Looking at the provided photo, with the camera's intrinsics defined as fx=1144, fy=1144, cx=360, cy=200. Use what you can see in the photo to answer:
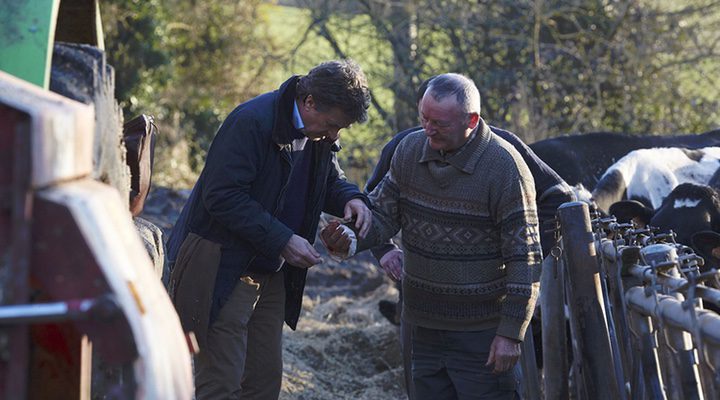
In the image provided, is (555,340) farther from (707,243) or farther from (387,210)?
(387,210)

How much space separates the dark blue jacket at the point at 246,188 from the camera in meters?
4.57

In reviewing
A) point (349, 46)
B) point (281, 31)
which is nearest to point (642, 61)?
point (349, 46)

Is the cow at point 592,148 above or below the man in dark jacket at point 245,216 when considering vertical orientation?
above

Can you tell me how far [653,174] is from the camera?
952cm

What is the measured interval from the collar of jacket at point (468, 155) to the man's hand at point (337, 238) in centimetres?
45

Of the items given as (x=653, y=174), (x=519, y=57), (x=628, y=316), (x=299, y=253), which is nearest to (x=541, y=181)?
(x=628, y=316)

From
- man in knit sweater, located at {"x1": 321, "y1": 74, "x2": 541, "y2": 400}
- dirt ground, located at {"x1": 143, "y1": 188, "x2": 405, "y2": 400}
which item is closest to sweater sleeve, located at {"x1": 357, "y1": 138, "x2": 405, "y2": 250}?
man in knit sweater, located at {"x1": 321, "y1": 74, "x2": 541, "y2": 400}

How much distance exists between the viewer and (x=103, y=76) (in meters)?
2.66

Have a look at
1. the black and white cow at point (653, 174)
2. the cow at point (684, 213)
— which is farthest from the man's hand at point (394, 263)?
the black and white cow at point (653, 174)

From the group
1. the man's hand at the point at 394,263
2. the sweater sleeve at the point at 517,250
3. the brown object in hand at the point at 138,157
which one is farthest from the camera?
the man's hand at the point at 394,263

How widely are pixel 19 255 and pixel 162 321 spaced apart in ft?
0.99

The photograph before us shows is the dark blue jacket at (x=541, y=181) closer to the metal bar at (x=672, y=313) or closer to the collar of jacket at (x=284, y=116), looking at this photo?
the collar of jacket at (x=284, y=116)

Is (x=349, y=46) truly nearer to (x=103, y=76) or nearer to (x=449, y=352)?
(x=449, y=352)

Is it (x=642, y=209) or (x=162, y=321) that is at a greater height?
(x=642, y=209)
